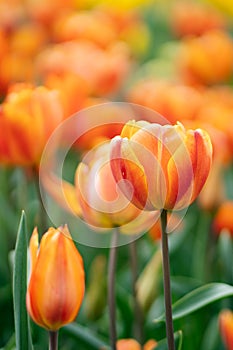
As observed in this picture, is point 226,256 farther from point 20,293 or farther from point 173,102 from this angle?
point 20,293

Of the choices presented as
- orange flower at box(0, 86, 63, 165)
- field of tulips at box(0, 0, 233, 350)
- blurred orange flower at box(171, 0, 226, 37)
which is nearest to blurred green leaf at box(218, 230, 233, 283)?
field of tulips at box(0, 0, 233, 350)

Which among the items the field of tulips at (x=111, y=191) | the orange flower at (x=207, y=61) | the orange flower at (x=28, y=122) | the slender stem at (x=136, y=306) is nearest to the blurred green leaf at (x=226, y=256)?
the field of tulips at (x=111, y=191)

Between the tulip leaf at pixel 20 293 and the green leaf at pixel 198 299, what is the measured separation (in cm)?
15

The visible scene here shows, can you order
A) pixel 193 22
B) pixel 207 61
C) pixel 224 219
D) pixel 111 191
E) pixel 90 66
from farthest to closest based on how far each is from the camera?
pixel 193 22 → pixel 207 61 → pixel 90 66 → pixel 224 219 → pixel 111 191

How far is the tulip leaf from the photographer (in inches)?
30.2

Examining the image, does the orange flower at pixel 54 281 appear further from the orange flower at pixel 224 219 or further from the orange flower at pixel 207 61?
the orange flower at pixel 207 61

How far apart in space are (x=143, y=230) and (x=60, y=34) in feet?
4.21

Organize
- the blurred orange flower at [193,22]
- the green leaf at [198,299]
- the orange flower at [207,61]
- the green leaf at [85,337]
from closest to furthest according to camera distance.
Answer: the green leaf at [198,299] < the green leaf at [85,337] < the orange flower at [207,61] < the blurred orange flower at [193,22]

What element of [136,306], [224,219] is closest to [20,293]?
[136,306]

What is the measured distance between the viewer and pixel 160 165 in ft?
2.36

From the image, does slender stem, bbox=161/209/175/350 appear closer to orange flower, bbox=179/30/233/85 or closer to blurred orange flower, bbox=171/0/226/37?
orange flower, bbox=179/30/233/85

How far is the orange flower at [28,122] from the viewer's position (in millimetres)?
1091

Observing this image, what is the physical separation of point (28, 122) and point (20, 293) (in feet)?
1.25

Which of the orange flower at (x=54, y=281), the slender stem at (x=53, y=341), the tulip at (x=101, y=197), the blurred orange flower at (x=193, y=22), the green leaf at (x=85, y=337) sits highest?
the blurred orange flower at (x=193, y=22)
